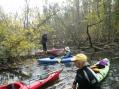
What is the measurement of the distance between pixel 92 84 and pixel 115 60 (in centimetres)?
1548

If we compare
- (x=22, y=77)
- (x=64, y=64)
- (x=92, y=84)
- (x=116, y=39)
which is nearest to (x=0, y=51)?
(x=22, y=77)

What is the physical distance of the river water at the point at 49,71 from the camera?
13.7 metres

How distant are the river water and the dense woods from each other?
1.46 meters

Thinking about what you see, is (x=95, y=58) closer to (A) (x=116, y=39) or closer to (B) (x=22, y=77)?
(B) (x=22, y=77)

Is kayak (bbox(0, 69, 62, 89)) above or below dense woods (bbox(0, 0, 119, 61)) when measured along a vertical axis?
below

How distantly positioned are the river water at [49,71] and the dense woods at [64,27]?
146cm

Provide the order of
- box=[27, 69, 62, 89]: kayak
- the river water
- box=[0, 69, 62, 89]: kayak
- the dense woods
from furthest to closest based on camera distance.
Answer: the dense woods, the river water, box=[27, 69, 62, 89]: kayak, box=[0, 69, 62, 89]: kayak

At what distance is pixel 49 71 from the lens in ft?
58.4

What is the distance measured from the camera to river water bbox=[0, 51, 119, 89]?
13666 millimetres

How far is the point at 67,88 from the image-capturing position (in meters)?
13.0

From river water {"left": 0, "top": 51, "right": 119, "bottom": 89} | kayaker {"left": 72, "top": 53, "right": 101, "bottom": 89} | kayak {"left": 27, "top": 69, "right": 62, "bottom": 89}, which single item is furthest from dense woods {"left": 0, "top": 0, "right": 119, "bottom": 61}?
kayaker {"left": 72, "top": 53, "right": 101, "bottom": 89}

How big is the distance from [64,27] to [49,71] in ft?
71.6

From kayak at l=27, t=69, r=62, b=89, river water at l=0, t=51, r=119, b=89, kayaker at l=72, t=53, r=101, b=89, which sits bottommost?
river water at l=0, t=51, r=119, b=89

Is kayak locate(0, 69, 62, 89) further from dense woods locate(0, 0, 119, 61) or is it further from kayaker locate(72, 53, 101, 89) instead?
kayaker locate(72, 53, 101, 89)
